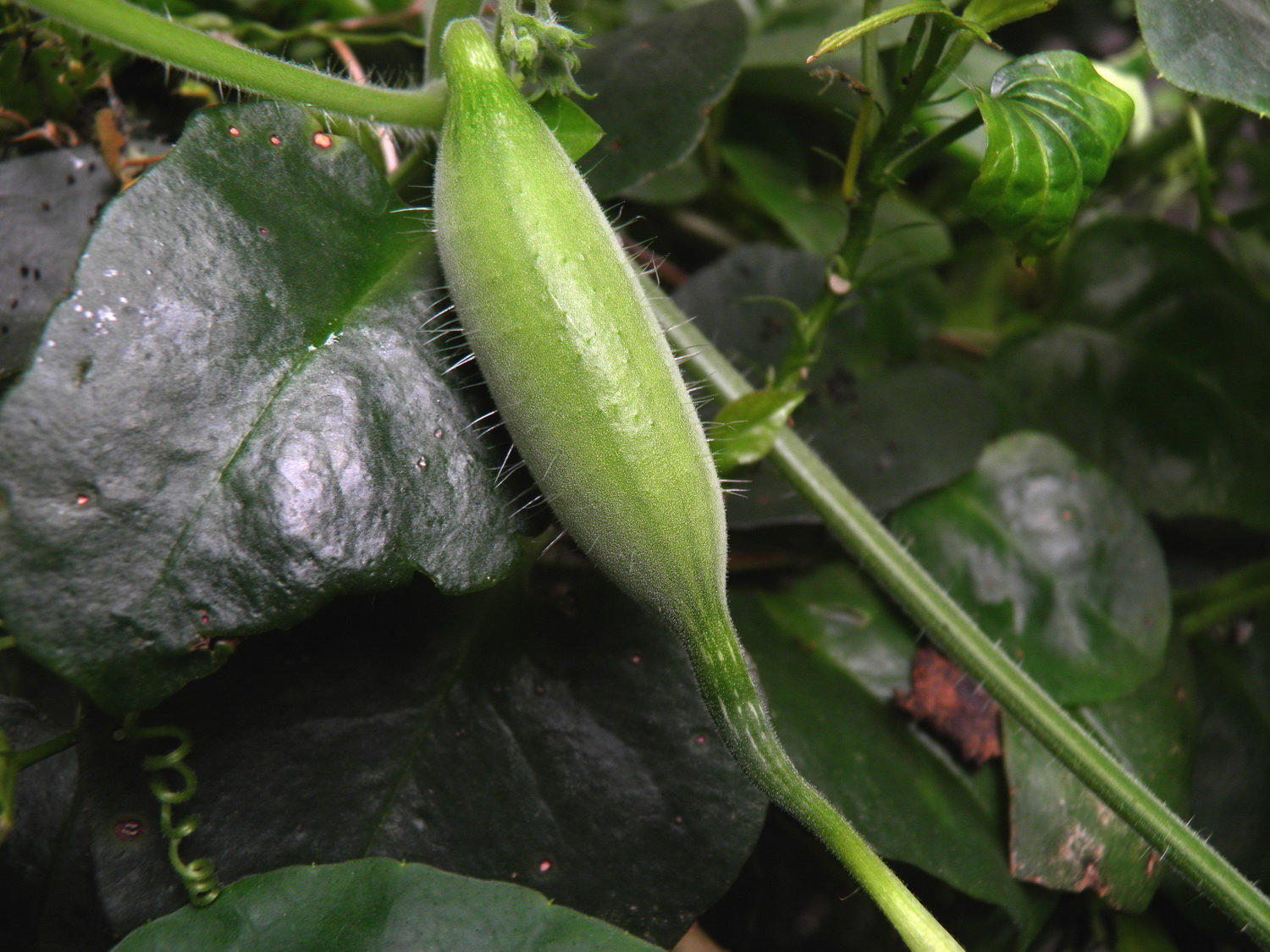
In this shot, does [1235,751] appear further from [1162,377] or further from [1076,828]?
[1162,377]

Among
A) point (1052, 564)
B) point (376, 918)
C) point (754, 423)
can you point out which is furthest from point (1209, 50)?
point (376, 918)

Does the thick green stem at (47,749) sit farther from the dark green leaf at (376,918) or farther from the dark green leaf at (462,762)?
the dark green leaf at (376,918)

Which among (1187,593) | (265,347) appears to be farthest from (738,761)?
(1187,593)

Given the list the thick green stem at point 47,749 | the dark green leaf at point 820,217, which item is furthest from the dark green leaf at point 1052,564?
the thick green stem at point 47,749

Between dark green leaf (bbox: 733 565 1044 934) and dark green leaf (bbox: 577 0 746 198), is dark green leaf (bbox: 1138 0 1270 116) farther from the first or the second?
dark green leaf (bbox: 733 565 1044 934)

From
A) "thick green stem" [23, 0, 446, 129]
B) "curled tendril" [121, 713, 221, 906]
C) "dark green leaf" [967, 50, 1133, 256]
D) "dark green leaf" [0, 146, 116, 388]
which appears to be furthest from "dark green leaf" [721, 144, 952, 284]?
"curled tendril" [121, 713, 221, 906]

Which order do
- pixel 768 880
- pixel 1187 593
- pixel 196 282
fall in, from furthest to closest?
pixel 1187 593, pixel 768 880, pixel 196 282

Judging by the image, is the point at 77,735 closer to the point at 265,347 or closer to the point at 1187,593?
the point at 265,347
